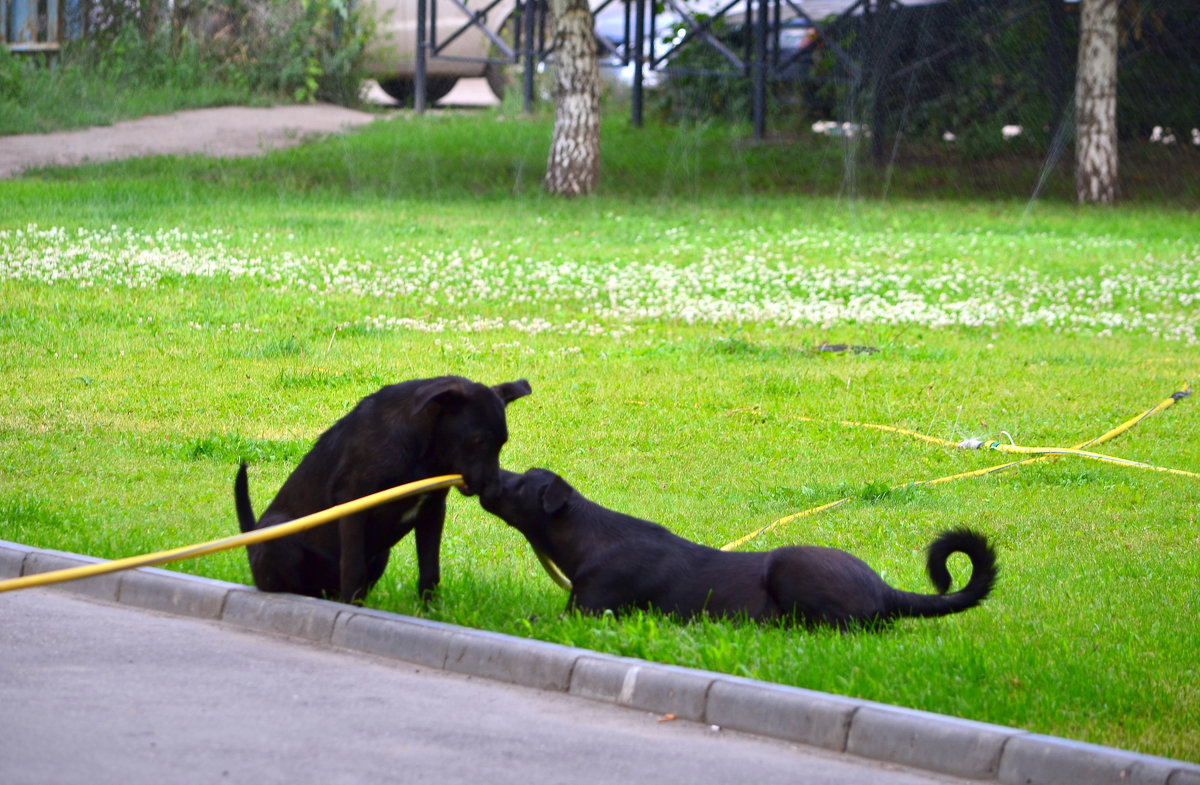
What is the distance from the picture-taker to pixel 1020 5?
29.2 meters

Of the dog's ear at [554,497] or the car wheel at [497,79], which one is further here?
the car wheel at [497,79]

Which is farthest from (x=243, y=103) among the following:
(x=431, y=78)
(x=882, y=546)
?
(x=882, y=546)

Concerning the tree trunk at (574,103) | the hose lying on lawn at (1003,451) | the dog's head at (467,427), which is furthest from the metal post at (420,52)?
the dog's head at (467,427)

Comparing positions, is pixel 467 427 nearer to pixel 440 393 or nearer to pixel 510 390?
pixel 440 393

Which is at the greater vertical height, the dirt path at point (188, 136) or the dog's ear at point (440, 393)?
the dirt path at point (188, 136)

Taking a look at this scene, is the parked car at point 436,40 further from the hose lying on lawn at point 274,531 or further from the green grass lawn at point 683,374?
the hose lying on lawn at point 274,531

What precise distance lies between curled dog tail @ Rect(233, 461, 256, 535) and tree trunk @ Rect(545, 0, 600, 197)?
18622 mm

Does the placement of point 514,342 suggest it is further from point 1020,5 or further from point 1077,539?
point 1020,5

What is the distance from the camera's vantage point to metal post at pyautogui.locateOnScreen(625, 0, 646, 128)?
29773mm

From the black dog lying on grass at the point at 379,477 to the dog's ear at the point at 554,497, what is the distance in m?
0.26

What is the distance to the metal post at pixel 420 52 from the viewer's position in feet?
101

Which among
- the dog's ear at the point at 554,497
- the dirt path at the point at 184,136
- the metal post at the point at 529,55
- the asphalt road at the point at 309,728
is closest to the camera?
the asphalt road at the point at 309,728

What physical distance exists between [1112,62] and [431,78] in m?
17.5

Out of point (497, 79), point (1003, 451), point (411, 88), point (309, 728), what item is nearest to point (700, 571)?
point (309, 728)
